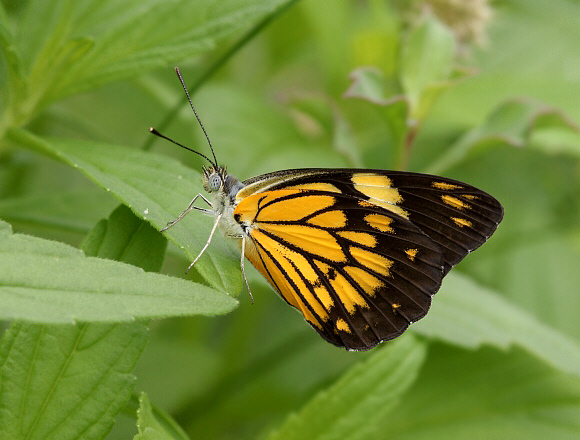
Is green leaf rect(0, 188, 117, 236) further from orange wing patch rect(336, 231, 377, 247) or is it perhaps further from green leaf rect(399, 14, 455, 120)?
green leaf rect(399, 14, 455, 120)

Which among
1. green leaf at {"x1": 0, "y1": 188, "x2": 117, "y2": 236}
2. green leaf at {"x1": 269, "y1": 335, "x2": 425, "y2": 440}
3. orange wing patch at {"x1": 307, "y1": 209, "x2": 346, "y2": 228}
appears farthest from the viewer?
orange wing patch at {"x1": 307, "y1": 209, "x2": 346, "y2": 228}

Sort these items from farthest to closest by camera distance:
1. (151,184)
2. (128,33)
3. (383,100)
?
(383,100), (128,33), (151,184)

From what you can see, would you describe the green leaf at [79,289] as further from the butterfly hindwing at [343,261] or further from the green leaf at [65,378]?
the butterfly hindwing at [343,261]

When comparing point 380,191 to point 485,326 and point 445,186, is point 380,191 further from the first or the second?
point 485,326

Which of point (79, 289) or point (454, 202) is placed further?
point (454, 202)

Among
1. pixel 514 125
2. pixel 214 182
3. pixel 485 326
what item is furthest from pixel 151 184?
pixel 514 125

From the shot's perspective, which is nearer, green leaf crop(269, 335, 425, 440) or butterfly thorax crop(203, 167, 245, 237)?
green leaf crop(269, 335, 425, 440)

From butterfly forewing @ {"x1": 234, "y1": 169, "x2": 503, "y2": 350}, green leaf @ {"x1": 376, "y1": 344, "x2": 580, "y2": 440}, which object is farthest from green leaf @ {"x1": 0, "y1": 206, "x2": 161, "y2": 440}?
green leaf @ {"x1": 376, "y1": 344, "x2": 580, "y2": 440}
